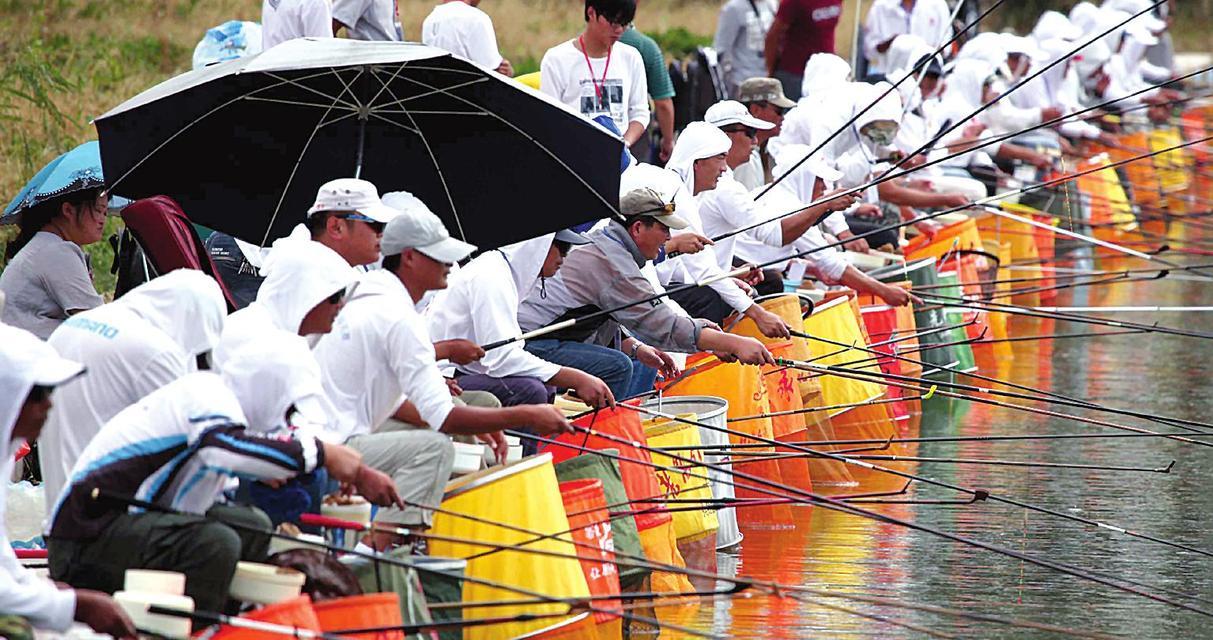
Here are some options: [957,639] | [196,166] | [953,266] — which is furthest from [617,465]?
[953,266]

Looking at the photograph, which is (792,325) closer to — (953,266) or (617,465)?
(617,465)

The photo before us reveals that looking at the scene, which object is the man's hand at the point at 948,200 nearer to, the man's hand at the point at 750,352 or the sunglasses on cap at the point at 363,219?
the man's hand at the point at 750,352

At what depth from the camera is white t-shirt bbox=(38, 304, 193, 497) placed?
6.20 meters

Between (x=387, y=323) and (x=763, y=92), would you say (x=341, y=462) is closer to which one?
(x=387, y=323)

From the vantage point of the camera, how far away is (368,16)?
39.8ft

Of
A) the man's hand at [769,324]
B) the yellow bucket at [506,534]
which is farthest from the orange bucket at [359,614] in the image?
the man's hand at [769,324]

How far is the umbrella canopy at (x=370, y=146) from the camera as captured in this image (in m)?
8.22

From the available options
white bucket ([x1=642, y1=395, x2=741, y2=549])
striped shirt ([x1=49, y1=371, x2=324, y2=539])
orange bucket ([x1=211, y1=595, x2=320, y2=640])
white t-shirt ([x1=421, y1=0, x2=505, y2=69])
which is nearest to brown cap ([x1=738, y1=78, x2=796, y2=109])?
white t-shirt ([x1=421, y1=0, x2=505, y2=69])

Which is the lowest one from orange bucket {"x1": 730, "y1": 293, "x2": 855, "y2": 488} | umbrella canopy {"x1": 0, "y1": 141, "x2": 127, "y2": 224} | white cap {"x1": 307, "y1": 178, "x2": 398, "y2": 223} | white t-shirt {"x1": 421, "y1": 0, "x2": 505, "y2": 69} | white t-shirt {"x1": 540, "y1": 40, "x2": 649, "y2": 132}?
orange bucket {"x1": 730, "y1": 293, "x2": 855, "y2": 488}

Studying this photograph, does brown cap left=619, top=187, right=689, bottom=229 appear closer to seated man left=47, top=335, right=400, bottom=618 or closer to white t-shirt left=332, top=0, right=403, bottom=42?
white t-shirt left=332, top=0, right=403, bottom=42

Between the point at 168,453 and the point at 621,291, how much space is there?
13.4 ft

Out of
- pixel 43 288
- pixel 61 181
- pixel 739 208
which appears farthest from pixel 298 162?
pixel 739 208

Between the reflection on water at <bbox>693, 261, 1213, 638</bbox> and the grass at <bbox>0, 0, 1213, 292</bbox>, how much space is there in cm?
478

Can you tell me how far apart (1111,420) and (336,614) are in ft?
27.1
